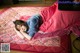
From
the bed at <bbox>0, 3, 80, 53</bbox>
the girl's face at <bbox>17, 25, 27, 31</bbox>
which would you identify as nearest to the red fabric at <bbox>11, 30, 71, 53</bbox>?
the bed at <bbox>0, 3, 80, 53</bbox>

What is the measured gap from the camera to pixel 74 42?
1.60 m

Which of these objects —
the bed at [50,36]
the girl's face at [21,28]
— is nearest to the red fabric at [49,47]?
the bed at [50,36]

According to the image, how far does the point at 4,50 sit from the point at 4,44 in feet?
0.41

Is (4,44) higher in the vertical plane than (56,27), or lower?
lower

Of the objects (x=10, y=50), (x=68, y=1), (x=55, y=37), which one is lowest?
(x=10, y=50)

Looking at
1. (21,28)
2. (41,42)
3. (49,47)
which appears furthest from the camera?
(21,28)

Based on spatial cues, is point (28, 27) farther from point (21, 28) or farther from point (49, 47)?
point (49, 47)

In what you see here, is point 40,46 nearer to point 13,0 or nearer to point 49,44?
point 49,44

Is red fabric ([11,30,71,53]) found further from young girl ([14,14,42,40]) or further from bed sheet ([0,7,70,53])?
young girl ([14,14,42,40])

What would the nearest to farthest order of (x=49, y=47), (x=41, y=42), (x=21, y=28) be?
(x=49, y=47) < (x=41, y=42) < (x=21, y=28)

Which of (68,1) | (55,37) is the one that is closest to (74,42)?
(55,37)

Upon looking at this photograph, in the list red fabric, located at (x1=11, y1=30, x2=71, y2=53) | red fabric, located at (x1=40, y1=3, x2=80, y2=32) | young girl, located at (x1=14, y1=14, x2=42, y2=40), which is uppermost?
red fabric, located at (x1=40, y1=3, x2=80, y2=32)

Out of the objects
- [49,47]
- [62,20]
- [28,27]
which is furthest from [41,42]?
[62,20]

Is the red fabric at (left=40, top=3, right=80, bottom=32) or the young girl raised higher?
the red fabric at (left=40, top=3, right=80, bottom=32)
